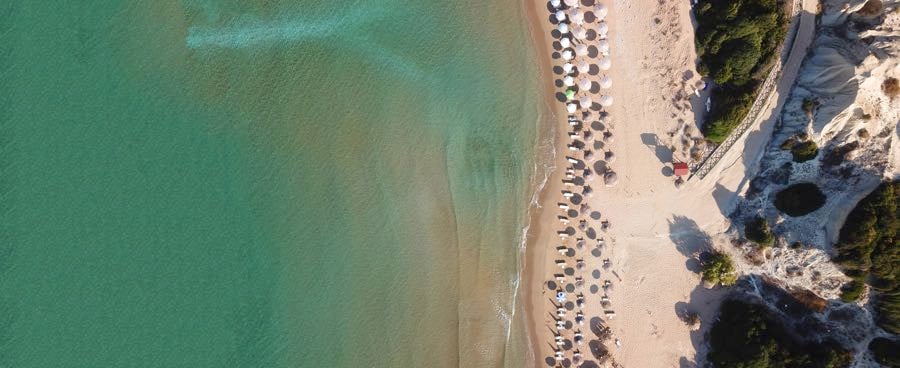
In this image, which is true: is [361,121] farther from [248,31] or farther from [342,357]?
[342,357]

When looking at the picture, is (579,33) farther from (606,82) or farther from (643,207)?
(643,207)

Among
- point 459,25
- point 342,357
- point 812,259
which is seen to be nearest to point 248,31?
point 459,25

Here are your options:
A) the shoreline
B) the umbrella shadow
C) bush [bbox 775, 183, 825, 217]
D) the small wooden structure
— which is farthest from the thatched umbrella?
bush [bbox 775, 183, 825, 217]

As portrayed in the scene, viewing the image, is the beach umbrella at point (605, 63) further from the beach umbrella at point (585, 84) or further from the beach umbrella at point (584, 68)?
the beach umbrella at point (585, 84)

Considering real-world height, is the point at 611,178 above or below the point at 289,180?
above

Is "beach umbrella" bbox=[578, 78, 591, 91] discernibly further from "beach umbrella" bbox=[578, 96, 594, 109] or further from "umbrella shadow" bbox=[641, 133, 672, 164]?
"umbrella shadow" bbox=[641, 133, 672, 164]

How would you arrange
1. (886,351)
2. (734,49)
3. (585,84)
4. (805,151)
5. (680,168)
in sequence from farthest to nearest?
(585,84) → (680,168) → (734,49) → (805,151) → (886,351)

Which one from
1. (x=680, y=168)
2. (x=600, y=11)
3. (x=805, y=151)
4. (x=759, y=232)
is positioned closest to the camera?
(x=805, y=151)

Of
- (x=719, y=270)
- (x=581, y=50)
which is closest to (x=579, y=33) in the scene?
(x=581, y=50)
